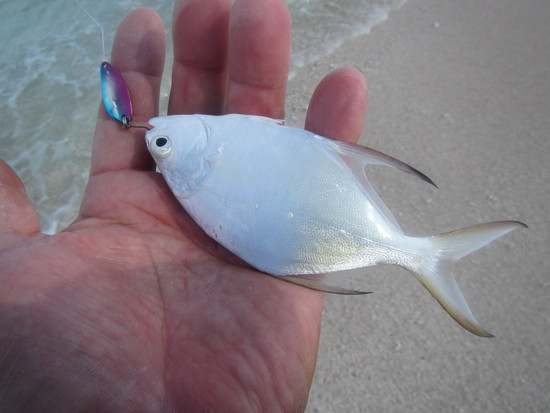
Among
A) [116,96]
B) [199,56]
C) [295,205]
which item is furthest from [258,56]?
[295,205]

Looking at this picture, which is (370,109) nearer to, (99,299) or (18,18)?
(99,299)

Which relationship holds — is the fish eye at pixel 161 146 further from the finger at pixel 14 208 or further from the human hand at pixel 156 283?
the finger at pixel 14 208

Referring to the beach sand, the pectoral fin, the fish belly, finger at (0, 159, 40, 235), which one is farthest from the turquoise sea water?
the pectoral fin

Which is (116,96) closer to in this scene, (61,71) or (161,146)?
(161,146)

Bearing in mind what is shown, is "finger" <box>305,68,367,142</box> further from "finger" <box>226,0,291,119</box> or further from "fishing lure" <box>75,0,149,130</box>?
"fishing lure" <box>75,0,149,130</box>

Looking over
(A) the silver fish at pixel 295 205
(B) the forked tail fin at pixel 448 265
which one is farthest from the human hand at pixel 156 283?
(B) the forked tail fin at pixel 448 265

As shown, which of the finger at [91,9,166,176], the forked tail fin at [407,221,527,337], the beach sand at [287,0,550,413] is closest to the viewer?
the forked tail fin at [407,221,527,337]

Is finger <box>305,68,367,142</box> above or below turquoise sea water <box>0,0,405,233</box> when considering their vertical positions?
above
